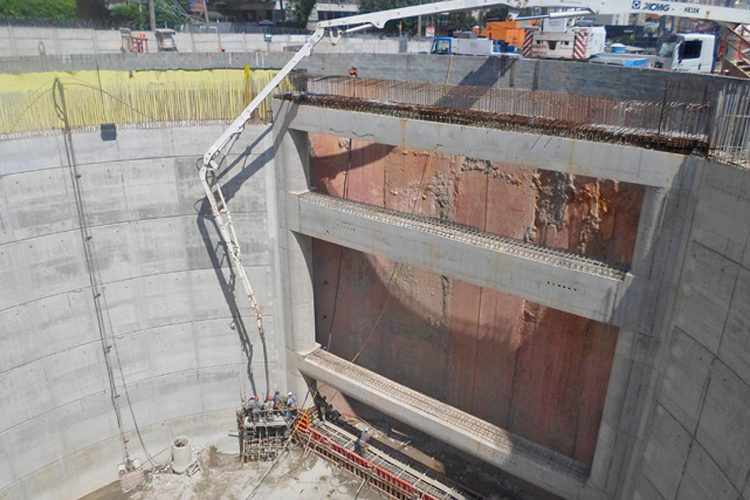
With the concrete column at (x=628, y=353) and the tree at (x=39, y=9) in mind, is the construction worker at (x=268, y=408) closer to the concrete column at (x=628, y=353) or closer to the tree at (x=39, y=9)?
the concrete column at (x=628, y=353)

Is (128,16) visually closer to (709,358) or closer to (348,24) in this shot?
(348,24)

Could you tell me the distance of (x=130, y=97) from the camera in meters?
13.1

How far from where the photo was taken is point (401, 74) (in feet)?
55.5

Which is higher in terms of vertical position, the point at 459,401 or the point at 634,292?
the point at 634,292

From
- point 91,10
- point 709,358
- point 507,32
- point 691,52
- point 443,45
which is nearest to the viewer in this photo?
point 709,358

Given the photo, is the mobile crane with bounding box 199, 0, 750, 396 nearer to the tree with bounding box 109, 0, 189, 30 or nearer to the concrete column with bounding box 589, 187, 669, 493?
the concrete column with bounding box 589, 187, 669, 493

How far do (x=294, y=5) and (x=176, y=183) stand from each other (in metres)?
53.8

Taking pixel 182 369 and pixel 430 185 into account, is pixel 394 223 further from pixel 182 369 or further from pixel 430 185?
pixel 182 369

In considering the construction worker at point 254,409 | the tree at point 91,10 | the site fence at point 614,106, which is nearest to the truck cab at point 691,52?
the site fence at point 614,106

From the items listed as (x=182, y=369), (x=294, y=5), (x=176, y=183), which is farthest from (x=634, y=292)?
(x=294, y=5)

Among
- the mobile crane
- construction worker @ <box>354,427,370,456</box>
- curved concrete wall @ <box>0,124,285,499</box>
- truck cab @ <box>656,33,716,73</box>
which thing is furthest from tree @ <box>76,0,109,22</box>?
construction worker @ <box>354,427,370,456</box>

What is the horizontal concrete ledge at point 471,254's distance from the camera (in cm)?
986

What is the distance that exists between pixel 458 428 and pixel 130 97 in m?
10.6

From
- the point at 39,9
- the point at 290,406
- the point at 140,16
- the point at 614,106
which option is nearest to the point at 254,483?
the point at 290,406
